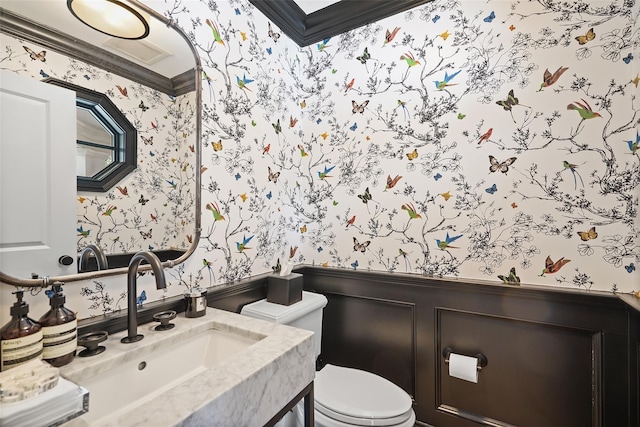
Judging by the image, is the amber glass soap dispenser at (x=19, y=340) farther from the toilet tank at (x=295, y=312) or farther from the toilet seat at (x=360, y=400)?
the toilet seat at (x=360, y=400)

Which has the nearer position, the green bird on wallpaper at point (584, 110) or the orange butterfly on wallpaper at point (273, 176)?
the green bird on wallpaper at point (584, 110)

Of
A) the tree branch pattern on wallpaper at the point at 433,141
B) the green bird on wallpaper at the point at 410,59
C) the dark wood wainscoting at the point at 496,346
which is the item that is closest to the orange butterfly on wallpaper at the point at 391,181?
the tree branch pattern on wallpaper at the point at 433,141

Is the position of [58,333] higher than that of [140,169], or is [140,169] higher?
[140,169]

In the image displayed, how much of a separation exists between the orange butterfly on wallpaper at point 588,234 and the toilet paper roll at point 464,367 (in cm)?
69

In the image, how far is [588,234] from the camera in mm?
1161

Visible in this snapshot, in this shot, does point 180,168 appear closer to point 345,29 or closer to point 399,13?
point 345,29

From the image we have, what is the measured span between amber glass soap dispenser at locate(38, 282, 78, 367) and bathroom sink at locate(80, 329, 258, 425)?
0.28ft

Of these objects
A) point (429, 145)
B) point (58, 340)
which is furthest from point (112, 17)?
point (429, 145)

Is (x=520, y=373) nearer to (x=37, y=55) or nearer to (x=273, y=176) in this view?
(x=273, y=176)

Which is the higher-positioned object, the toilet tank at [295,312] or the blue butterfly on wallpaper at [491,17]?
the blue butterfly on wallpaper at [491,17]

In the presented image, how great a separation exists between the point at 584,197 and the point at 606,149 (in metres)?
0.20

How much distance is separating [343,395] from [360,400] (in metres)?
0.07

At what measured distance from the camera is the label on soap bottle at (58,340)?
2.31ft

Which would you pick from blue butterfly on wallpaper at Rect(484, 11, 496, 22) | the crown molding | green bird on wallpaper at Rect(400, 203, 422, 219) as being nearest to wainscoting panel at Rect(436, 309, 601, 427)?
green bird on wallpaper at Rect(400, 203, 422, 219)
